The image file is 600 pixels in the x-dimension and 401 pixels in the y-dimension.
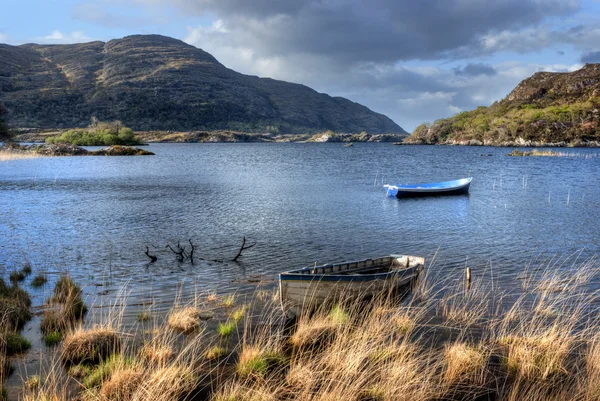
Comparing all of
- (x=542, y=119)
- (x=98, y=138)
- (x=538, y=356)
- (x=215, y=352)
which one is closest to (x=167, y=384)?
(x=215, y=352)

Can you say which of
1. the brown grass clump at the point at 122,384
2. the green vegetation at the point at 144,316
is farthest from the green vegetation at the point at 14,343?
the brown grass clump at the point at 122,384

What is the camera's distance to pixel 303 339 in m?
11.2

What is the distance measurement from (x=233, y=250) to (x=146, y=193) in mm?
24590

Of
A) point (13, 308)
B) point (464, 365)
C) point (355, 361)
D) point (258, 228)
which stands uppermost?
point (355, 361)

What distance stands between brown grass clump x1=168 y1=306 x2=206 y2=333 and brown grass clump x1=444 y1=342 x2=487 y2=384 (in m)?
6.39

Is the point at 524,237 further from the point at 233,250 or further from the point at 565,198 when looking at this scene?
the point at 565,198

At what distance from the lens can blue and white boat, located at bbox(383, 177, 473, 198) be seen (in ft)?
142

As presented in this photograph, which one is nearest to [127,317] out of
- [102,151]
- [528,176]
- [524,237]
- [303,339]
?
[303,339]

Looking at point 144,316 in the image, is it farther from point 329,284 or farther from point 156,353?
point 329,284

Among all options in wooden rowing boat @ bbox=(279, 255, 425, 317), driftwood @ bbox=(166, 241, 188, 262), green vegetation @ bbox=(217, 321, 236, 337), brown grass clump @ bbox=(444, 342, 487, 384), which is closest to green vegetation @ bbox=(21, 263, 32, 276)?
driftwood @ bbox=(166, 241, 188, 262)

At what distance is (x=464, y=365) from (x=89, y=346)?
26.8 ft

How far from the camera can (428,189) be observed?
4475 cm

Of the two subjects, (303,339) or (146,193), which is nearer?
(303,339)

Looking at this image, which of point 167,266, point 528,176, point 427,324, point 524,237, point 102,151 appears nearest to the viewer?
point 427,324
